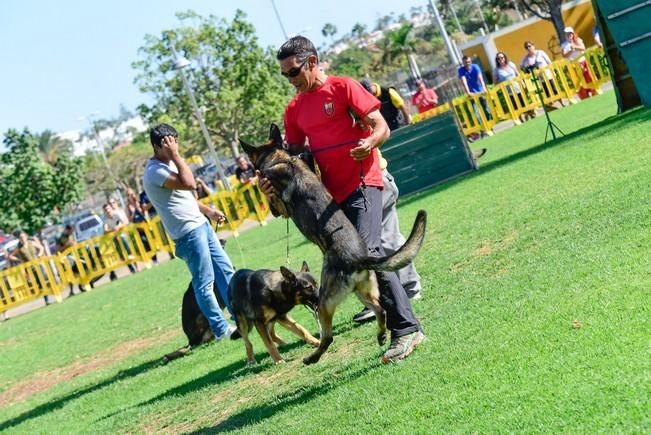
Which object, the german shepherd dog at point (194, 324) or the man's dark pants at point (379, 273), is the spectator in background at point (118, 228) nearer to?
the german shepherd dog at point (194, 324)

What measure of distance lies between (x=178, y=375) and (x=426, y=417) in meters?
4.76

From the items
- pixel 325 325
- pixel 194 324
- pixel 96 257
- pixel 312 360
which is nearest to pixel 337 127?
pixel 325 325

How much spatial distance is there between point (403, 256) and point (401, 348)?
0.79 m

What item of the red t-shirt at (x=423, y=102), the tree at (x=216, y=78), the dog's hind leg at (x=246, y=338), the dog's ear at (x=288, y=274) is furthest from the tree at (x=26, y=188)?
the dog's ear at (x=288, y=274)

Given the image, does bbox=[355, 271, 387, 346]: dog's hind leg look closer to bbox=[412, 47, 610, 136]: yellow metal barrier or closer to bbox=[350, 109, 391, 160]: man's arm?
bbox=[350, 109, 391, 160]: man's arm

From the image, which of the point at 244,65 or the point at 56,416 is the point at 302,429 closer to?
the point at 56,416

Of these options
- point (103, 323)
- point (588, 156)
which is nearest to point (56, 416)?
point (103, 323)

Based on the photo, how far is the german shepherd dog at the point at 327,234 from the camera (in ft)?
19.2

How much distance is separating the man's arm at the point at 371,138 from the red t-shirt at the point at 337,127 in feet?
0.17

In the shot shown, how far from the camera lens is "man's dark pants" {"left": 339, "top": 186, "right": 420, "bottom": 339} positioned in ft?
20.6

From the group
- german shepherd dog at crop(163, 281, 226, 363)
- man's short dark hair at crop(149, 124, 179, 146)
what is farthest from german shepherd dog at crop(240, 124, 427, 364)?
german shepherd dog at crop(163, 281, 226, 363)

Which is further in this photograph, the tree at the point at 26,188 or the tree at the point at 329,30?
the tree at the point at 329,30

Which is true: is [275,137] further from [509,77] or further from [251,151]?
[509,77]

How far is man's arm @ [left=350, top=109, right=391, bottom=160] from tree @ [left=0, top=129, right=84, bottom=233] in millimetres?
41443
